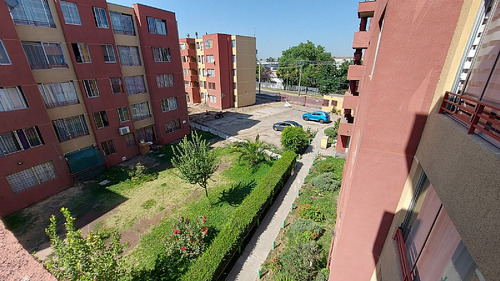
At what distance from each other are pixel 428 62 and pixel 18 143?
21472 millimetres

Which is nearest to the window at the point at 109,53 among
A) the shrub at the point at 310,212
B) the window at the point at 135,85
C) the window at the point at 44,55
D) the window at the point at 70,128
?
the window at the point at 135,85

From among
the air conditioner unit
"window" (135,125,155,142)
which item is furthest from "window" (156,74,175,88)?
the air conditioner unit

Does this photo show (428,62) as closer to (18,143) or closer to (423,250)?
(423,250)

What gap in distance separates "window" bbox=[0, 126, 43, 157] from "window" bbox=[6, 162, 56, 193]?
158 centimetres

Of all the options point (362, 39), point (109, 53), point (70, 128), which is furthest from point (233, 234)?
point (109, 53)

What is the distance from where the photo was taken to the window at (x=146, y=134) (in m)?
22.1

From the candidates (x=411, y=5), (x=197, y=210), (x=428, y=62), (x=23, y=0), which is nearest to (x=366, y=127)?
(x=428, y=62)

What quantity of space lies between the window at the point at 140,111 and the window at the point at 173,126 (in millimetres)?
2580

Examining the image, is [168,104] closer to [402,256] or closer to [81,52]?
[81,52]

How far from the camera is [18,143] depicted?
13633 mm

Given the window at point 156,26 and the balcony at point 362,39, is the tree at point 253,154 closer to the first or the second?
the balcony at point 362,39

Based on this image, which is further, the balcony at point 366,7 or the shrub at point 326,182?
the shrub at point 326,182

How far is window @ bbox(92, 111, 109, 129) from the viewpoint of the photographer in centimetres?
1774

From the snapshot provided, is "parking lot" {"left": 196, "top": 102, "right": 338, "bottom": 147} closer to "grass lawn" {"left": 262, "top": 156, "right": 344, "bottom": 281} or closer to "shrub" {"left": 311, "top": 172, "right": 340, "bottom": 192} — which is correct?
"shrub" {"left": 311, "top": 172, "right": 340, "bottom": 192}
